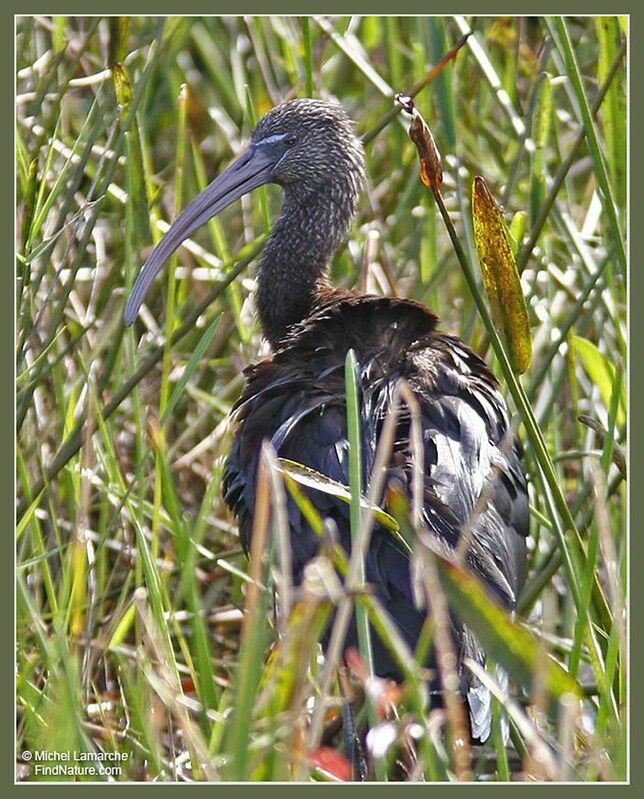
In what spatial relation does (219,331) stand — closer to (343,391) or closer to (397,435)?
(343,391)

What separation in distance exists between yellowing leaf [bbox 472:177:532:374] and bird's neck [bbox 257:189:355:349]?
1063 mm

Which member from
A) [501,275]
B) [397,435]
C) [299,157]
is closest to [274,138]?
[299,157]

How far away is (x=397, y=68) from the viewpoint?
10.3 feet

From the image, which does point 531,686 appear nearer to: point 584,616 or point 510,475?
point 584,616

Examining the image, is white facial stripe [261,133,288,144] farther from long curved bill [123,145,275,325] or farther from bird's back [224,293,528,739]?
bird's back [224,293,528,739]

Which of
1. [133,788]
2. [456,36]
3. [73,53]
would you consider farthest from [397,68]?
[133,788]

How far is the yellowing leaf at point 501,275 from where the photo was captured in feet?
6.23

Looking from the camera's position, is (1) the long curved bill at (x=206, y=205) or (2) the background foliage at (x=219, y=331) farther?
(1) the long curved bill at (x=206, y=205)

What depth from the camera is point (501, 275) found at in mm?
1916

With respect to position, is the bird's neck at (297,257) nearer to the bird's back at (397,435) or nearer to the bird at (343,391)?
the bird at (343,391)

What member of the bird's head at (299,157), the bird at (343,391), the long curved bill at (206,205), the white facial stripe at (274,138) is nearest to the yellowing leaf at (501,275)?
the bird at (343,391)

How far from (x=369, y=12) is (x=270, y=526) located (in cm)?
112

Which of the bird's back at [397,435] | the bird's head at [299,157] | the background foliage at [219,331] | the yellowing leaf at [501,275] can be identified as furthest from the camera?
the bird's head at [299,157]

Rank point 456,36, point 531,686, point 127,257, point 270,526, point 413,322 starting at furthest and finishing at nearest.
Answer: point 456,36
point 413,322
point 127,257
point 270,526
point 531,686
